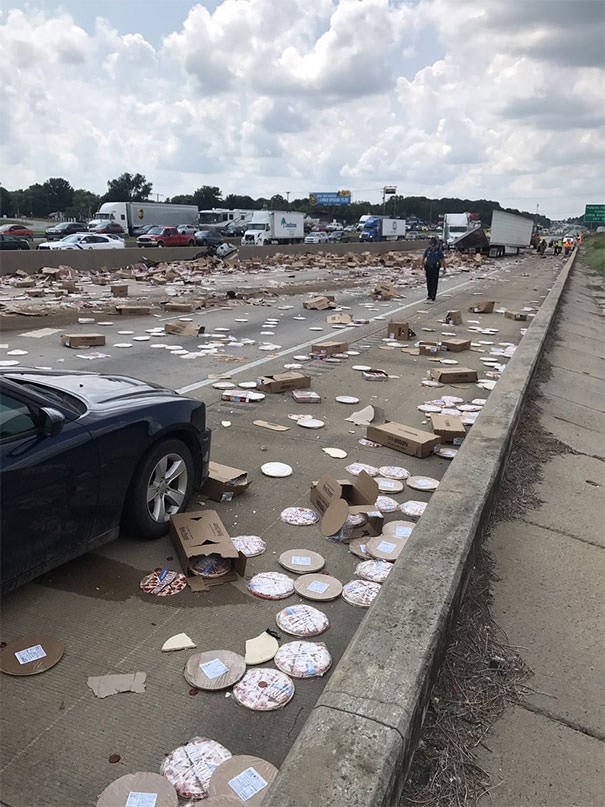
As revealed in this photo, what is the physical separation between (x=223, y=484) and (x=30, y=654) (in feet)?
6.72

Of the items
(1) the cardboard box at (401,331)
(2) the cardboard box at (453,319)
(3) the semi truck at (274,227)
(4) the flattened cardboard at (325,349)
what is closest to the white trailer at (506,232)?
(3) the semi truck at (274,227)

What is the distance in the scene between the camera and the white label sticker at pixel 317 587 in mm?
3898

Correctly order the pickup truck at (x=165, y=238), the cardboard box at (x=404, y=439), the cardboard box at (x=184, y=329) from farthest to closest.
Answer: the pickup truck at (x=165, y=238) → the cardboard box at (x=184, y=329) → the cardboard box at (x=404, y=439)

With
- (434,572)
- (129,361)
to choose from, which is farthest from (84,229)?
(434,572)

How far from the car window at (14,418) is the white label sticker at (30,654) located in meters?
1.07

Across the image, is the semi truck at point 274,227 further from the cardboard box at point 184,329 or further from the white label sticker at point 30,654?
the white label sticker at point 30,654

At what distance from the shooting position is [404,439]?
6344 millimetres

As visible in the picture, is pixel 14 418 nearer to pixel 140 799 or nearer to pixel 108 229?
pixel 140 799

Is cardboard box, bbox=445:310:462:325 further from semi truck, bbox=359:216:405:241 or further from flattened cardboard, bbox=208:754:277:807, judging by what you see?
semi truck, bbox=359:216:405:241

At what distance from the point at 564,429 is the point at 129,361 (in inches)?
257

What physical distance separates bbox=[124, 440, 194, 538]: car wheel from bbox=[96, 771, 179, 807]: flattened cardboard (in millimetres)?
1858

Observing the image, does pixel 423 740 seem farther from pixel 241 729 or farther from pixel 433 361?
pixel 433 361

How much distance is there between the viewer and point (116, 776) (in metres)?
2.53

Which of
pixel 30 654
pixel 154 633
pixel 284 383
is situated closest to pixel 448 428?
pixel 284 383
